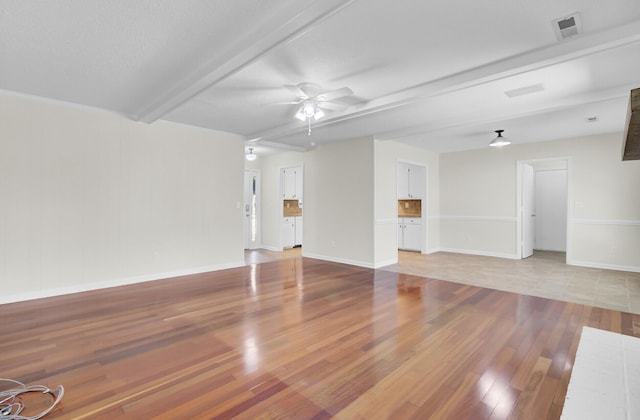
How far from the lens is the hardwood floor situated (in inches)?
73.0

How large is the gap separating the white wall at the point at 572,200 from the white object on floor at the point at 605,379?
3832mm

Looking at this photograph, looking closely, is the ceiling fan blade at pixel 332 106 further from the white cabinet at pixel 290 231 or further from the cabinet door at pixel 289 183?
the white cabinet at pixel 290 231

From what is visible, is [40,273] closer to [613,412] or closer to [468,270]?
[613,412]

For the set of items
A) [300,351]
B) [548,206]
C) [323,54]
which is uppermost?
[323,54]

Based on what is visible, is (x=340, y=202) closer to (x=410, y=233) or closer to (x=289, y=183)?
(x=289, y=183)

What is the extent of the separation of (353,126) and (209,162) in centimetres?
257

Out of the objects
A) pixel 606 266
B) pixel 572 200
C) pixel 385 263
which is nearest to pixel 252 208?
pixel 385 263

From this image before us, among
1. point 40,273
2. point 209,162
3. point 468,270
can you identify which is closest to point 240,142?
point 209,162

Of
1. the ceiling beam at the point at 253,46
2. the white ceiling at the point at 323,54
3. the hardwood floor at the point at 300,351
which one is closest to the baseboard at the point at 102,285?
the hardwood floor at the point at 300,351

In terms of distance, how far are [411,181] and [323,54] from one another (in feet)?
18.5

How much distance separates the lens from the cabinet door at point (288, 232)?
8133 mm

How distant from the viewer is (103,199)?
4398 mm

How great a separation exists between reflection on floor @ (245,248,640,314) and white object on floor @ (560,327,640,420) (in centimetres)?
125

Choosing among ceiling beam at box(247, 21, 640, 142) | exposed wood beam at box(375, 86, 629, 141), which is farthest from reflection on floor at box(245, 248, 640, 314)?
ceiling beam at box(247, 21, 640, 142)
